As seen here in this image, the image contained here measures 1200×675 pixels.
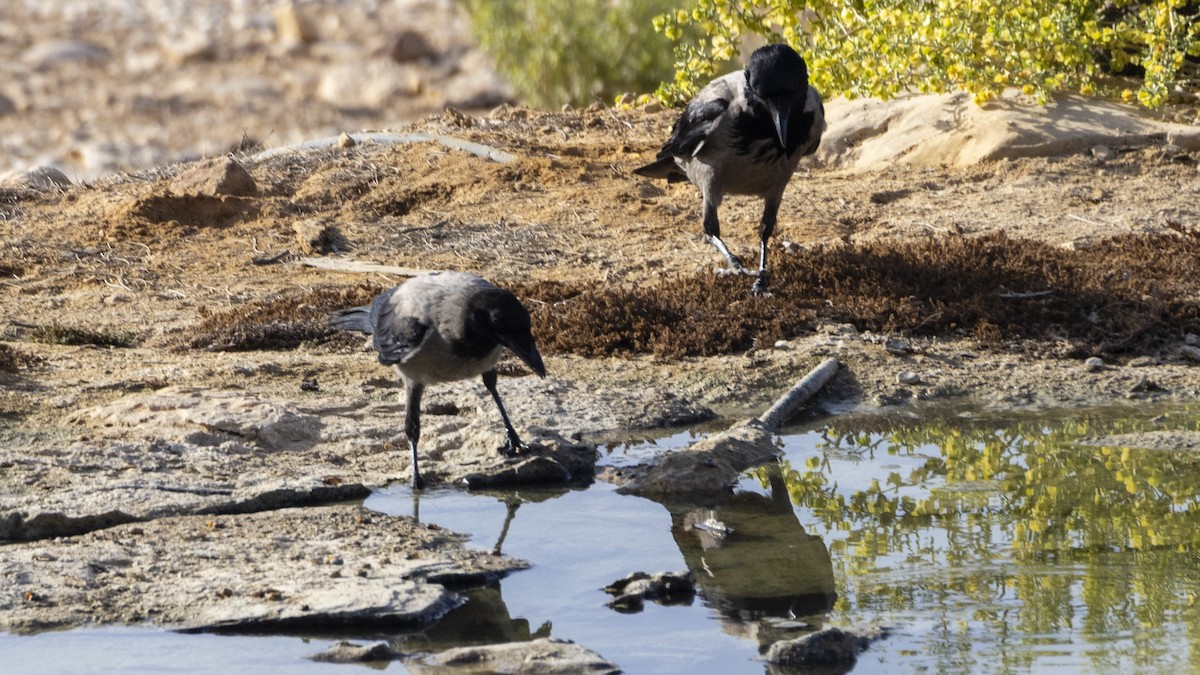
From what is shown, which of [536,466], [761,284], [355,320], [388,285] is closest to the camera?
[536,466]

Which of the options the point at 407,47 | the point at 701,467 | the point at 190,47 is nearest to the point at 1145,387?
the point at 701,467

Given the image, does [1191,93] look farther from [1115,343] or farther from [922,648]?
[922,648]

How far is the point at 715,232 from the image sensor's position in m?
9.96

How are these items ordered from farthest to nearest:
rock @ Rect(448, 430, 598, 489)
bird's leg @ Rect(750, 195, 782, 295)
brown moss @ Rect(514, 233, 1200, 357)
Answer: bird's leg @ Rect(750, 195, 782, 295), brown moss @ Rect(514, 233, 1200, 357), rock @ Rect(448, 430, 598, 489)

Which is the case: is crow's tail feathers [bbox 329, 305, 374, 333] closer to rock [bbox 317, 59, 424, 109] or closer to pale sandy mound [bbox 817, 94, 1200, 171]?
pale sandy mound [bbox 817, 94, 1200, 171]

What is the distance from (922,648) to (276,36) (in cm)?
1350

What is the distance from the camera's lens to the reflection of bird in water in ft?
16.5

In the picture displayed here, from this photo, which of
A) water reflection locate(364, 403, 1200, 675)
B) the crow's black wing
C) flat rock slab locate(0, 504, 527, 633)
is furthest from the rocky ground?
the crow's black wing

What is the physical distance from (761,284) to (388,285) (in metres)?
2.72

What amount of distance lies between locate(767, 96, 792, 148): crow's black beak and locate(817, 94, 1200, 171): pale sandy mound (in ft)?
13.9

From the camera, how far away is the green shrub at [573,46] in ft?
57.2

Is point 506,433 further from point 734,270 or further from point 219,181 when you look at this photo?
point 219,181

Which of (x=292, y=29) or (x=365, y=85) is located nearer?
(x=292, y=29)

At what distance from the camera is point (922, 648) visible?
4555 millimetres
